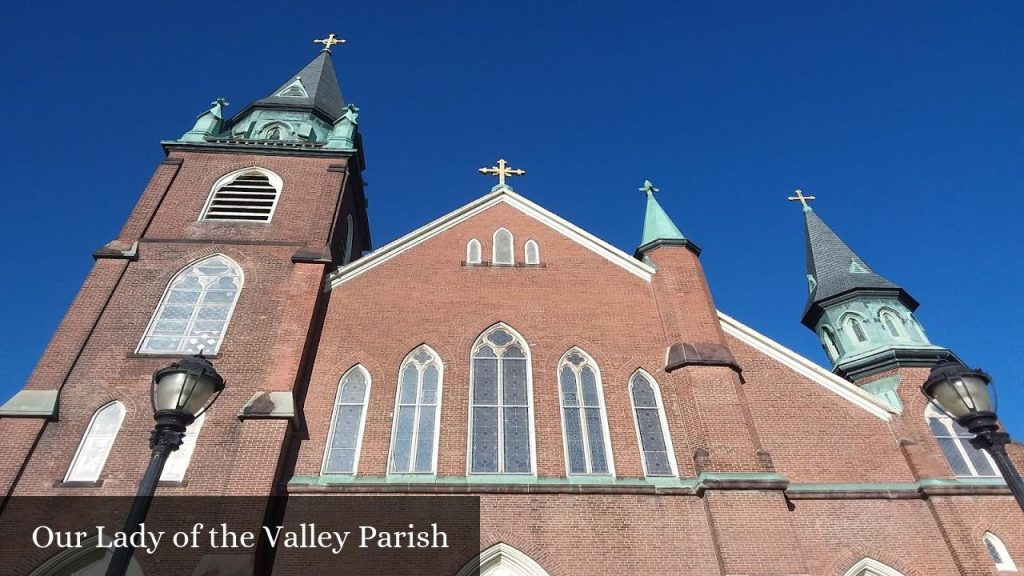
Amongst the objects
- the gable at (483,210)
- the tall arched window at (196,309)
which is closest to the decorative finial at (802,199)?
the gable at (483,210)

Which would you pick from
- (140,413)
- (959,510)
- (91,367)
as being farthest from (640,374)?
(91,367)

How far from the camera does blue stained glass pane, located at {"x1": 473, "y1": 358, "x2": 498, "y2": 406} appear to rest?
1293 centimetres

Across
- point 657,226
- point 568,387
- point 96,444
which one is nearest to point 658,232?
point 657,226

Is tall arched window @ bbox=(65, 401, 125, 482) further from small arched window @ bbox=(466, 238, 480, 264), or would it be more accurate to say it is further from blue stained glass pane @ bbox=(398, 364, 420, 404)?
small arched window @ bbox=(466, 238, 480, 264)

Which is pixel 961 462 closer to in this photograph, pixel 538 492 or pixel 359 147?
pixel 538 492

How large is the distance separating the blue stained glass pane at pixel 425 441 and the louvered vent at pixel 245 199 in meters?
7.58

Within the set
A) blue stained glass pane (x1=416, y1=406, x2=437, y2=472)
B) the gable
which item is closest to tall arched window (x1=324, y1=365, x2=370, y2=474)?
blue stained glass pane (x1=416, y1=406, x2=437, y2=472)

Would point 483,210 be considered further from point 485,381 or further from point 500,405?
point 500,405

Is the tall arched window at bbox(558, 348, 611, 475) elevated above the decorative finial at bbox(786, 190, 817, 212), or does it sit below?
below

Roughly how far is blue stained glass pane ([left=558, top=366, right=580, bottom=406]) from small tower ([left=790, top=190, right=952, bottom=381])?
284 inches

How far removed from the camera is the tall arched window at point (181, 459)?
11055 millimetres

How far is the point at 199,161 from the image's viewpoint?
18.4m

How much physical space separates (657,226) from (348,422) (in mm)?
9021

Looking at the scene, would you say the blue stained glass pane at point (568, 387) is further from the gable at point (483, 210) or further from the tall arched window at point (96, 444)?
the tall arched window at point (96, 444)
